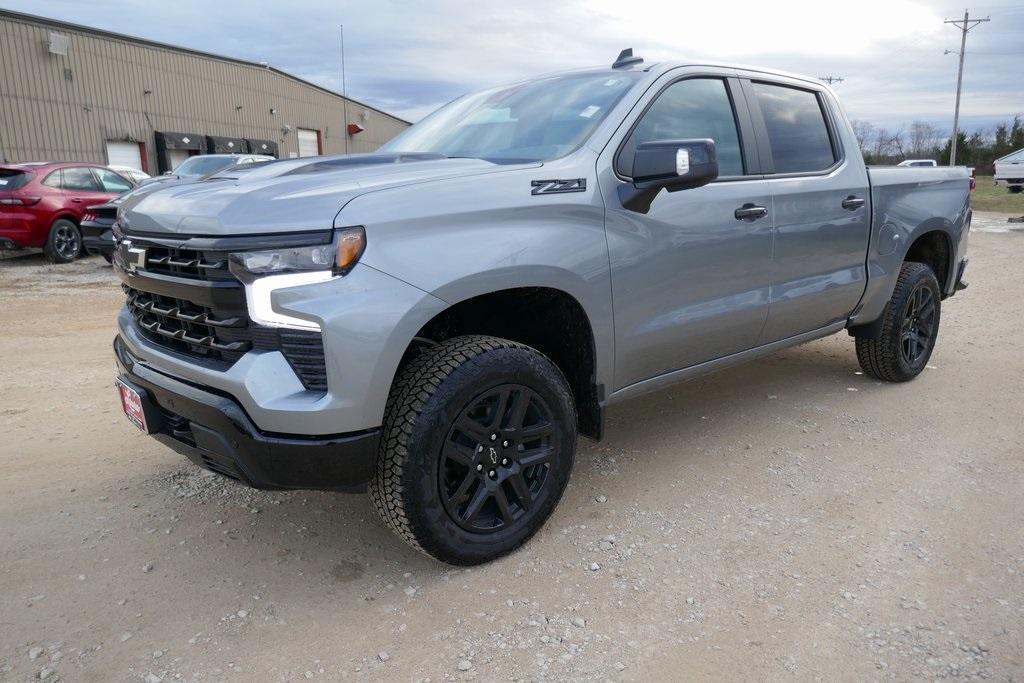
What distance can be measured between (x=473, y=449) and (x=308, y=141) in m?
36.3

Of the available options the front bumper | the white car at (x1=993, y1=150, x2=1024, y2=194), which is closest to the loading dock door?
the front bumper

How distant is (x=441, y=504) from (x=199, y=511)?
131 centimetres

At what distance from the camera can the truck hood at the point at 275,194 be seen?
2.29m

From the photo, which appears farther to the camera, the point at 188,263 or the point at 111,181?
the point at 111,181

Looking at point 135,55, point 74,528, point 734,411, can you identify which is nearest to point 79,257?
point 74,528

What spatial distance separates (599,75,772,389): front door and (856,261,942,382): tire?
1496mm

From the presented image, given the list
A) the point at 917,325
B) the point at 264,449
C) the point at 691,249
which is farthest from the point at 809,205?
the point at 264,449

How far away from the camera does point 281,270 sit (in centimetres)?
226

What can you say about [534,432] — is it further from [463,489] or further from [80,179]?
[80,179]

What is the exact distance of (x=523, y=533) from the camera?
2855 millimetres

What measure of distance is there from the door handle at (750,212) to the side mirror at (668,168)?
567 millimetres

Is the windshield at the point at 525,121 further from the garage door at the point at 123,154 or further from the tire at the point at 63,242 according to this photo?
the garage door at the point at 123,154

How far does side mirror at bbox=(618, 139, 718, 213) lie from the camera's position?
2.80 metres

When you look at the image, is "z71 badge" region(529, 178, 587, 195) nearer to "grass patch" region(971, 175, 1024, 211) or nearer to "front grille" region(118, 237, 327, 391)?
"front grille" region(118, 237, 327, 391)
